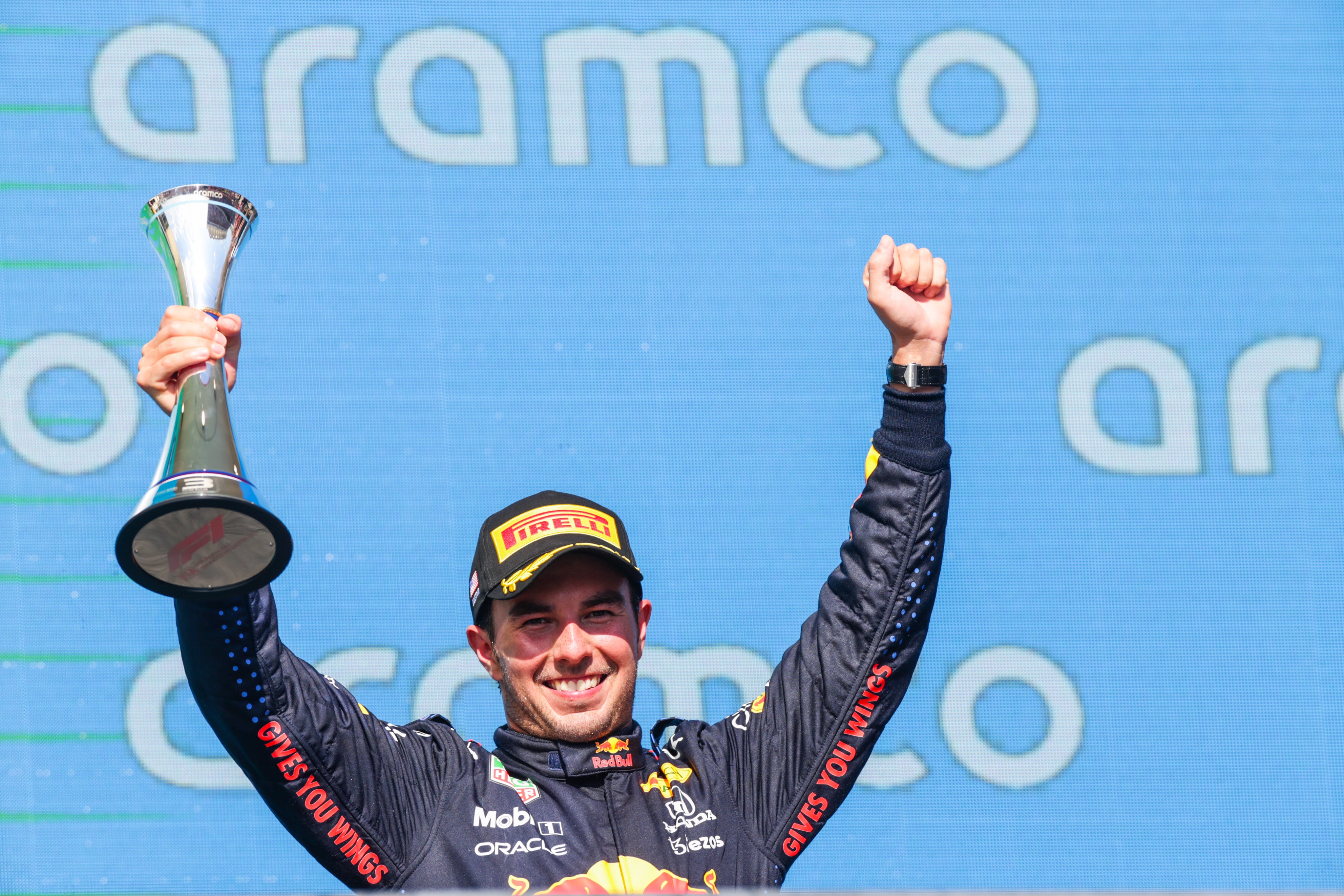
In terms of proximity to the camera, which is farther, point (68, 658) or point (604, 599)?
point (68, 658)

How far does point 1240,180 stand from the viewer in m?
2.90

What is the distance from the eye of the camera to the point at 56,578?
255 centimetres

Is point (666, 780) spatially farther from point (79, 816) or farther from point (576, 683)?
point (79, 816)

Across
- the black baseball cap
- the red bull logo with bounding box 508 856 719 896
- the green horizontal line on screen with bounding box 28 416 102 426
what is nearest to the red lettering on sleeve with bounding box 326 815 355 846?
the red bull logo with bounding box 508 856 719 896

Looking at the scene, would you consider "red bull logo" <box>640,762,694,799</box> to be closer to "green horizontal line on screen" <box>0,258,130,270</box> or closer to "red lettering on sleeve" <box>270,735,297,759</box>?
"red lettering on sleeve" <box>270,735,297,759</box>

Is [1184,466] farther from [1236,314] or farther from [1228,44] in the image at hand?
[1228,44]

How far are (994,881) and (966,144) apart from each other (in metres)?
1.27

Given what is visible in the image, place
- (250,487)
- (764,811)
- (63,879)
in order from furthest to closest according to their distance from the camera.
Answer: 1. (63,879)
2. (764,811)
3. (250,487)

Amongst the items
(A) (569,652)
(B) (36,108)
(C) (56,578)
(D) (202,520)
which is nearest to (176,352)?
(D) (202,520)

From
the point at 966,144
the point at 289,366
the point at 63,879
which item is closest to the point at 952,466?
the point at 966,144

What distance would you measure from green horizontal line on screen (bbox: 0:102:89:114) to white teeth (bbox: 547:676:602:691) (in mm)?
1569

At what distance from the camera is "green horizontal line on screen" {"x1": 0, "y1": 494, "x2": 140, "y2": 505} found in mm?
2568

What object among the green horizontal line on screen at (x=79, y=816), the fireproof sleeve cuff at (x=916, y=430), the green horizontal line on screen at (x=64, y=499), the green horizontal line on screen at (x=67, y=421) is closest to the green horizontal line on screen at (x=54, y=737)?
the green horizontal line on screen at (x=79, y=816)

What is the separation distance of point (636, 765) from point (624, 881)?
15cm
